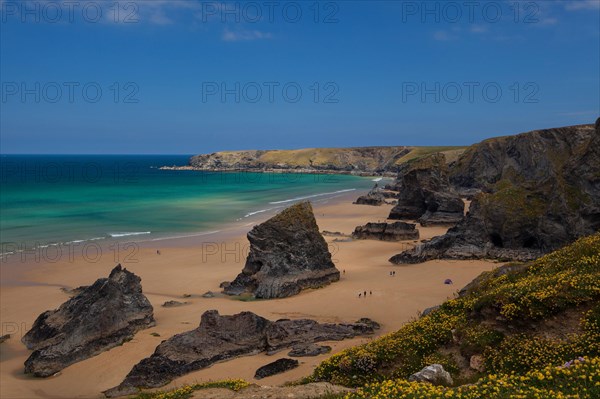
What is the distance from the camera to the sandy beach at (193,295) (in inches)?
779

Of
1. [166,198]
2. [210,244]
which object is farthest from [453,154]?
[210,244]

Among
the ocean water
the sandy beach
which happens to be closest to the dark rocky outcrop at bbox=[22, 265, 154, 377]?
the sandy beach

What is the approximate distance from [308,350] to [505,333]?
29.4 feet

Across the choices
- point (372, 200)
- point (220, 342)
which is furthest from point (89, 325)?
point (372, 200)

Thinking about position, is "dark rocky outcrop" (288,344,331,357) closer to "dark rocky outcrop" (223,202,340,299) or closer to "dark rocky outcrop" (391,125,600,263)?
"dark rocky outcrop" (223,202,340,299)

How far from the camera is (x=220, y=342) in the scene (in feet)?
68.6

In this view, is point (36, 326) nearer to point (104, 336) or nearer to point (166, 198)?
point (104, 336)

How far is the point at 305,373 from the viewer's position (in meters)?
17.4

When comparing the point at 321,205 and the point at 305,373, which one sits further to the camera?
the point at 321,205

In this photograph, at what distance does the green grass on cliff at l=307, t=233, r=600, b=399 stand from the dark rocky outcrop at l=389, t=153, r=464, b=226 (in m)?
44.4

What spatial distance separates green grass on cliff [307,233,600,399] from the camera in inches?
485

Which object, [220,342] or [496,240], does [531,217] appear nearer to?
[496,240]

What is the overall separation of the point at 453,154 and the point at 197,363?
15544 centimetres

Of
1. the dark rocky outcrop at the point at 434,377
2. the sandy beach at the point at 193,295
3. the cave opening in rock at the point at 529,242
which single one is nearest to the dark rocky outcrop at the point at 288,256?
the sandy beach at the point at 193,295
